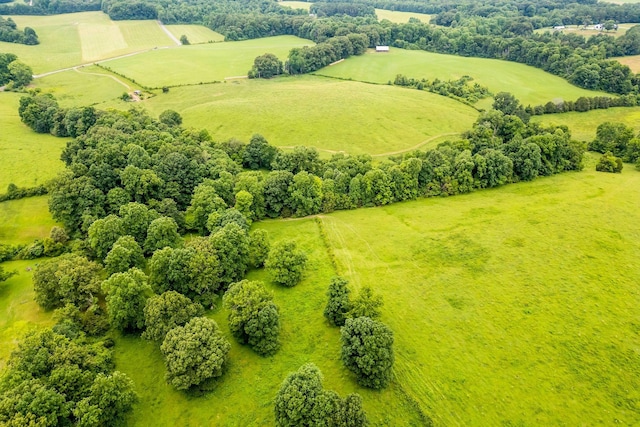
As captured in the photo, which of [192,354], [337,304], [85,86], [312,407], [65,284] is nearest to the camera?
[312,407]

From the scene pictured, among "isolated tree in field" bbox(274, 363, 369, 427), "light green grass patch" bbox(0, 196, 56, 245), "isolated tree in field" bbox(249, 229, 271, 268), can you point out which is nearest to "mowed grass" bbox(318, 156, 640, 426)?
"isolated tree in field" bbox(274, 363, 369, 427)

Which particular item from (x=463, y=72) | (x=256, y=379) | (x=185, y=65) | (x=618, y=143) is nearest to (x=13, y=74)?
(x=185, y=65)

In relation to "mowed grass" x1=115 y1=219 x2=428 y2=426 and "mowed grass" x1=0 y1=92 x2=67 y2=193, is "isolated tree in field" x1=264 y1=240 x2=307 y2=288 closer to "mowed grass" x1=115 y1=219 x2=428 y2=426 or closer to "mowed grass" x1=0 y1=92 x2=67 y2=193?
"mowed grass" x1=115 y1=219 x2=428 y2=426

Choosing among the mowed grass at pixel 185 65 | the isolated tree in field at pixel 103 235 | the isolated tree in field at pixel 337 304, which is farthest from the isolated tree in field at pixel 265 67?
the isolated tree in field at pixel 337 304

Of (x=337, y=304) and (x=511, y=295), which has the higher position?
(x=337, y=304)

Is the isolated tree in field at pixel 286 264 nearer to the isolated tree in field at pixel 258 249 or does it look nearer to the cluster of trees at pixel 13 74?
the isolated tree in field at pixel 258 249

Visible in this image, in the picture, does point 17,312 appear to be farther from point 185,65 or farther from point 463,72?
point 463,72

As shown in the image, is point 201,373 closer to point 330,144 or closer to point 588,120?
point 330,144
